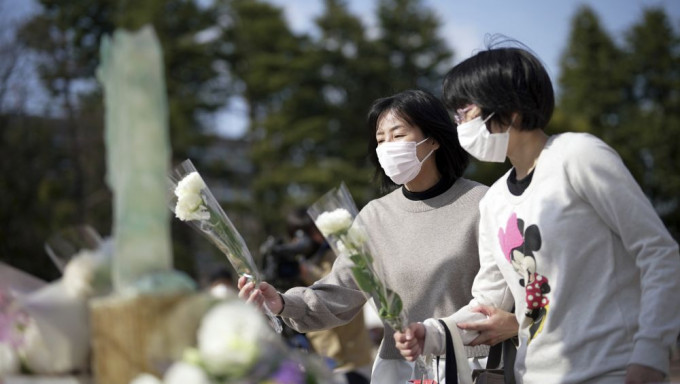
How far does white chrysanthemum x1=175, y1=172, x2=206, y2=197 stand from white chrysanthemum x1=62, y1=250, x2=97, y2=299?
1075mm

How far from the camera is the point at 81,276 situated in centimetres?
177

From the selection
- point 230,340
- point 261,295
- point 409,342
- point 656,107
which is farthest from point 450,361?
point 656,107

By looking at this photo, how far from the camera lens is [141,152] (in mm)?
1680

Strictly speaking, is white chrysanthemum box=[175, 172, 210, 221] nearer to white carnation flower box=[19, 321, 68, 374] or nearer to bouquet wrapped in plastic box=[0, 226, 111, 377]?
bouquet wrapped in plastic box=[0, 226, 111, 377]

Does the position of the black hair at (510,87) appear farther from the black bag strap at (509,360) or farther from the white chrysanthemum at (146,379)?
the white chrysanthemum at (146,379)

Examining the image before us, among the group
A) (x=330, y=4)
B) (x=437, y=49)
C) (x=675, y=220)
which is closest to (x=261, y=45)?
(x=330, y=4)

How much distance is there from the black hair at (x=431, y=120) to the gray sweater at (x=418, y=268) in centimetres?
10

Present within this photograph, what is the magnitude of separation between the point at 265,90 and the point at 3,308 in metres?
26.3

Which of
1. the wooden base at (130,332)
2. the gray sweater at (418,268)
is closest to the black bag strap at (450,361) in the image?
the gray sweater at (418,268)

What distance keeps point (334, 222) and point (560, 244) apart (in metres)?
0.62

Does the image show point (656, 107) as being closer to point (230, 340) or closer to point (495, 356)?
point (495, 356)

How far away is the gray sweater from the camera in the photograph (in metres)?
3.02

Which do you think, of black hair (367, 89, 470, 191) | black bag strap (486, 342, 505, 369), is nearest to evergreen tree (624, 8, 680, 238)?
black hair (367, 89, 470, 191)

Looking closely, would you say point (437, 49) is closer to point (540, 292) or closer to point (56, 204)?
point (56, 204)
